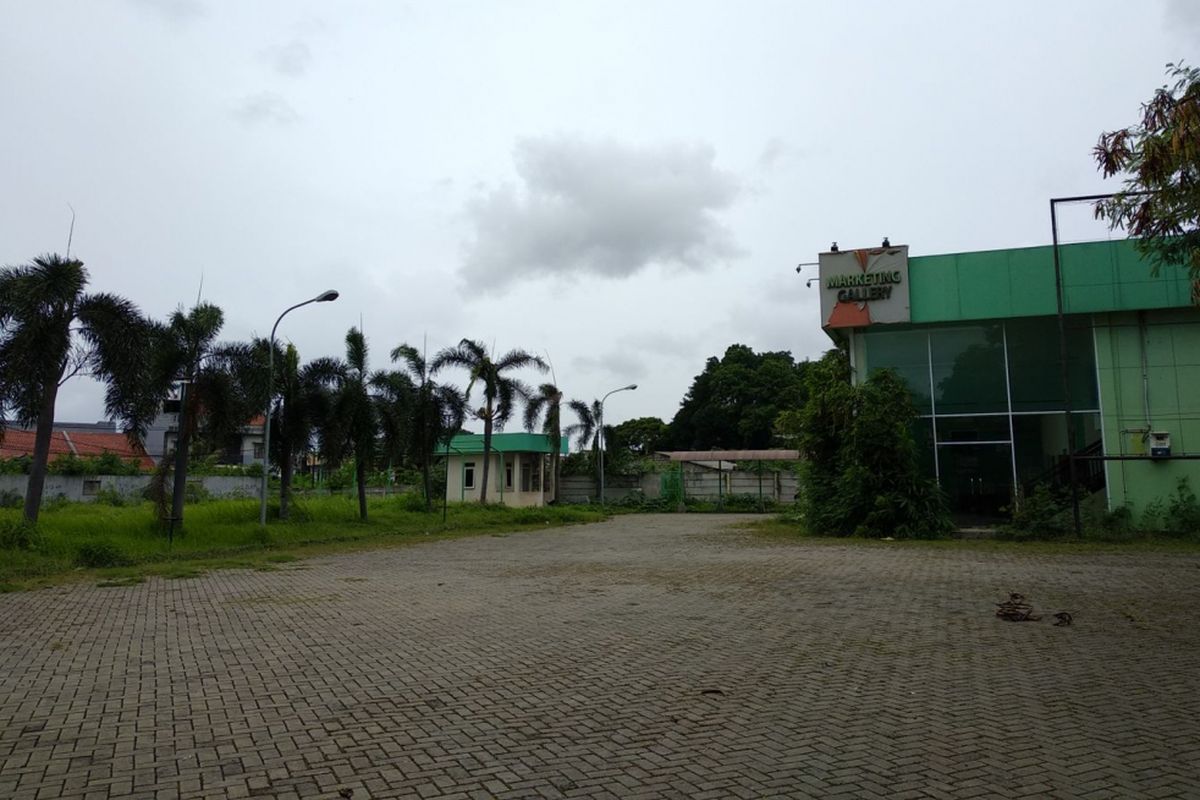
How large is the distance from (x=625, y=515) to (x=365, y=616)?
1185 inches

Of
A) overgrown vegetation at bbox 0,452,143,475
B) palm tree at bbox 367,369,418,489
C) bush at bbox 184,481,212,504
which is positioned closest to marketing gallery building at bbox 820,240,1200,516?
palm tree at bbox 367,369,418,489

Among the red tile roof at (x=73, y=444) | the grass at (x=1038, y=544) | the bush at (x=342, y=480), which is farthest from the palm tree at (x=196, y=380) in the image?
the bush at (x=342, y=480)

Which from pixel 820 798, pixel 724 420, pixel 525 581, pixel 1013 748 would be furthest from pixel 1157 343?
pixel 724 420

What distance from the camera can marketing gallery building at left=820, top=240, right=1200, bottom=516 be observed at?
68.8 feet

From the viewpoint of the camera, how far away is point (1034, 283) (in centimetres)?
2205

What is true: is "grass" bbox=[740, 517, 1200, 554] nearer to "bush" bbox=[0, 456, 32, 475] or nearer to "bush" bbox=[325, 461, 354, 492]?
"bush" bbox=[0, 456, 32, 475]

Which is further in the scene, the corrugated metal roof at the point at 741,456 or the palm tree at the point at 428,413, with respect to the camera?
the corrugated metal roof at the point at 741,456

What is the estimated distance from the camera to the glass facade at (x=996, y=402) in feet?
72.7

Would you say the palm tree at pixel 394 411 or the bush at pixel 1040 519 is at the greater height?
the palm tree at pixel 394 411

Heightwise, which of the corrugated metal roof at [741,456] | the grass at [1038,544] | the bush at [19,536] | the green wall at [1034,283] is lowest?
the grass at [1038,544]

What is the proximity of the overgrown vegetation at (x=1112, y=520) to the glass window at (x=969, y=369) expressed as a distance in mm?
3089

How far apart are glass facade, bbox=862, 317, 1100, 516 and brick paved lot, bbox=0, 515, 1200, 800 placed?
1115 cm

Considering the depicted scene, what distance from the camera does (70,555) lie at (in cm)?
1498

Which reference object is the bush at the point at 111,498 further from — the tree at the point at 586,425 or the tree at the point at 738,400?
the tree at the point at 738,400
